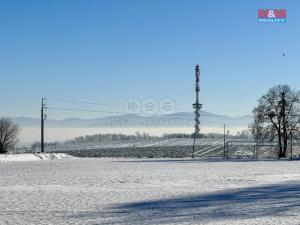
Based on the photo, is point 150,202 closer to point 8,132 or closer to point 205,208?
point 205,208

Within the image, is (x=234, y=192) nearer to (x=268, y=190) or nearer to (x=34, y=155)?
(x=268, y=190)

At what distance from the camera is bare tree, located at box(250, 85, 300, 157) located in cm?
6078

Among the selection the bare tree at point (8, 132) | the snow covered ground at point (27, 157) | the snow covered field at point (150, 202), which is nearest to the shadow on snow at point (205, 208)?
the snow covered field at point (150, 202)

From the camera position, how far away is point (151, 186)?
62.7 ft

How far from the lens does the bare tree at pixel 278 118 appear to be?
60781 mm

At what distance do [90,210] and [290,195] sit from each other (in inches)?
252

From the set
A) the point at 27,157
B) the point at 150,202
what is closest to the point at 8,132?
the point at 27,157

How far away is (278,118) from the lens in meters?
60.9

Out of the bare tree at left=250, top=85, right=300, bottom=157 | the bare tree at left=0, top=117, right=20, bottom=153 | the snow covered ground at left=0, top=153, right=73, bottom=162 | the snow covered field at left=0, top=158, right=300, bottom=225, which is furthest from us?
the bare tree at left=0, top=117, right=20, bottom=153

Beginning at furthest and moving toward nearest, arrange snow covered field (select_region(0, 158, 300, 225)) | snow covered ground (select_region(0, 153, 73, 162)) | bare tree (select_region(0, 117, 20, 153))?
bare tree (select_region(0, 117, 20, 153)), snow covered ground (select_region(0, 153, 73, 162)), snow covered field (select_region(0, 158, 300, 225))

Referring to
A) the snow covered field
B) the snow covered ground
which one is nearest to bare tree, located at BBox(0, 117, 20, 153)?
the snow covered ground

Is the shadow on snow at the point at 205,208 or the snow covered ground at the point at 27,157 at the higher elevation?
the snow covered ground at the point at 27,157

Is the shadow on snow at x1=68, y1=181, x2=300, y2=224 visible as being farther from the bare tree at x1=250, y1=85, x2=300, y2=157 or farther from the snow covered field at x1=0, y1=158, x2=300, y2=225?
the bare tree at x1=250, y1=85, x2=300, y2=157

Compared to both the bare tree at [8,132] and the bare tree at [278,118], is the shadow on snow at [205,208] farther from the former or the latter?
the bare tree at [8,132]
